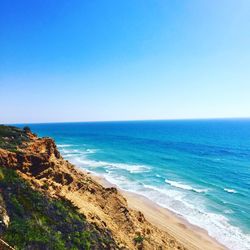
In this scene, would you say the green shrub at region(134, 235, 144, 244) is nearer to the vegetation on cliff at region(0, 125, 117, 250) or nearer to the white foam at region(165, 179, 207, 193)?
the vegetation on cliff at region(0, 125, 117, 250)

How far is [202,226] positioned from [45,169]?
2065 centimetres

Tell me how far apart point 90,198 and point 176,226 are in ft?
42.4

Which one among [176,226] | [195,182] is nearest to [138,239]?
[176,226]

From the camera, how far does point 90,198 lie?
88.7 feet

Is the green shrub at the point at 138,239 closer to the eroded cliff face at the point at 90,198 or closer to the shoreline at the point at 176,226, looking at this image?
the eroded cliff face at the point at 90,198

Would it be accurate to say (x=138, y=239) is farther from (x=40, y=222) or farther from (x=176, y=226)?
(x=176, y=226)

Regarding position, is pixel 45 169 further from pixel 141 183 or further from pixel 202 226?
pixel 141 183

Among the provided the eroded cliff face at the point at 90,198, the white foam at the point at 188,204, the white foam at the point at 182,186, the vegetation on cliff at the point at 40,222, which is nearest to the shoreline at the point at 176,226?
the white foam at the point at 188,204

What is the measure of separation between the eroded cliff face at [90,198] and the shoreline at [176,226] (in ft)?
14.7

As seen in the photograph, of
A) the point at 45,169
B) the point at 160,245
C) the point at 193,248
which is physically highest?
the point at 45,169

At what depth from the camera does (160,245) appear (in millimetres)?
23406

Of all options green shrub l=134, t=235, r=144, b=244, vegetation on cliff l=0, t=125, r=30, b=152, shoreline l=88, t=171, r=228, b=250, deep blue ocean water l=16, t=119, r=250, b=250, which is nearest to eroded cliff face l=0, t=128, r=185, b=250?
green shrub l=134, t=235, r=144, b=244

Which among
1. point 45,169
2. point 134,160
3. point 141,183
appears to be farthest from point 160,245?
point 134,160

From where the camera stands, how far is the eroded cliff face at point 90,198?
72.6 ft
